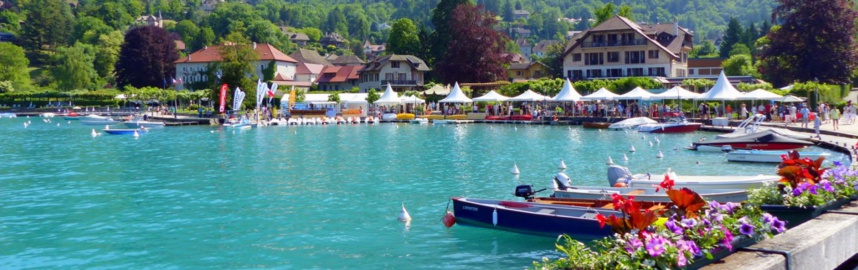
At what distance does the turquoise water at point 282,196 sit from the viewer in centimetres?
1588

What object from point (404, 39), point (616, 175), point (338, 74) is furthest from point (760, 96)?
point (338, 74)

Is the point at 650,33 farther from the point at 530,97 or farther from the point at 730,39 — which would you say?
the point at 730,39

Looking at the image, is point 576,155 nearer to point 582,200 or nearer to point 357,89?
point 582,200

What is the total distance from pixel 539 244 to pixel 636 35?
72533 mm

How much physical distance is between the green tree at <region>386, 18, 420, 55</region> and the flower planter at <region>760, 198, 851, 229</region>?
10997 centimetres

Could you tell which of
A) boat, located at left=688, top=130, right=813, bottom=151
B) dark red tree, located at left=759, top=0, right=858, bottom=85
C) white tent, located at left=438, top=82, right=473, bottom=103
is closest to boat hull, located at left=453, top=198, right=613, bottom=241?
boat, located at left=688, top=130, right=813, bottom=151

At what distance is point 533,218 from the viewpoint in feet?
51.6

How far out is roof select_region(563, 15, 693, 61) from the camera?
8469cm

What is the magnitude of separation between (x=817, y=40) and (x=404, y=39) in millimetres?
66711

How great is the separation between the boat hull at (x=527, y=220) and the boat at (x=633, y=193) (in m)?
2.11

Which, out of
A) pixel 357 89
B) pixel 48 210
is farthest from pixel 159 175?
pixel 357 89

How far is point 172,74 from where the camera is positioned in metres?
124

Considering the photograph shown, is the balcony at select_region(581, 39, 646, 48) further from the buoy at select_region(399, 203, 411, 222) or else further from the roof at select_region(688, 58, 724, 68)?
the buoy at select_region(399, 203, 411, 222)

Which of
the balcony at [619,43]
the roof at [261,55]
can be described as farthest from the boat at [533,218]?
the roof at [261,55]
